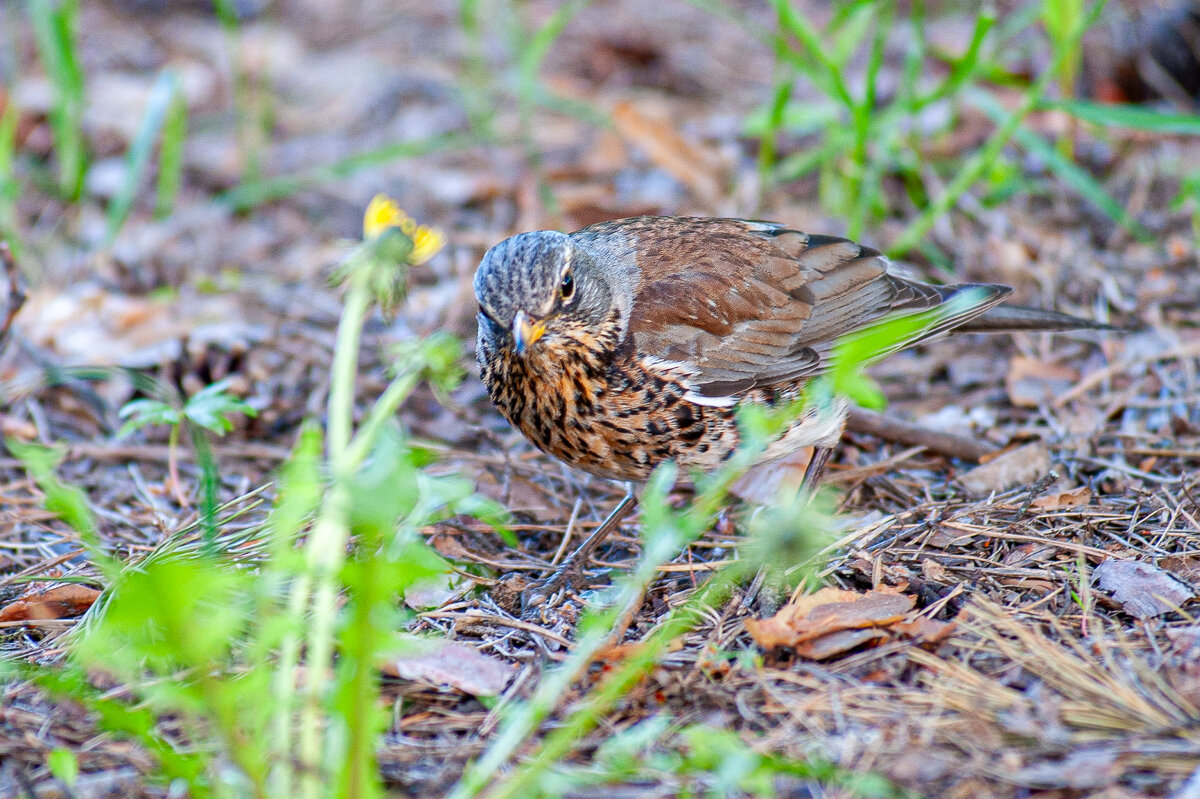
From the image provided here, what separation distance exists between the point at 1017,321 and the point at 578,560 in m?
2.06

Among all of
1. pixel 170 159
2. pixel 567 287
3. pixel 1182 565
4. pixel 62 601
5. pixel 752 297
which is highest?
pixel 567 287

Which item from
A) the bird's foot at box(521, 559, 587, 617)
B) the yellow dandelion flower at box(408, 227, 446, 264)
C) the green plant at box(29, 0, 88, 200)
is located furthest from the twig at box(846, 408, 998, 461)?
the green plant at box(29, 0, 88, 200)

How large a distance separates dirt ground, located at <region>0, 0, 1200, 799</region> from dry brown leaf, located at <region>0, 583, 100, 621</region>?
13 cm

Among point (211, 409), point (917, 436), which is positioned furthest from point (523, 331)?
point (917, 436)

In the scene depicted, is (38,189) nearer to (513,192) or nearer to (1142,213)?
(513,192)

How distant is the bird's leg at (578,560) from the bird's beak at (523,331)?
77cm

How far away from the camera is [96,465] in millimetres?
4676

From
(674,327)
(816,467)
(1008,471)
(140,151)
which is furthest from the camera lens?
(140,151)

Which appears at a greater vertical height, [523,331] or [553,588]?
[523,331]

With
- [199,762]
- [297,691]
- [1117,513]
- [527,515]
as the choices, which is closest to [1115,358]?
[1117,513]

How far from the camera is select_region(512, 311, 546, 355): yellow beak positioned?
3.60 m

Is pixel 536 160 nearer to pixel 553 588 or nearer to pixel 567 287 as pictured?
pixel 567 287

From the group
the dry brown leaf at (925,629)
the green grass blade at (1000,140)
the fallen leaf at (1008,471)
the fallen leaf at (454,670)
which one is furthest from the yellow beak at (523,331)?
the green grass blade at (1000,140)

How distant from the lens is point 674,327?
162 inches
